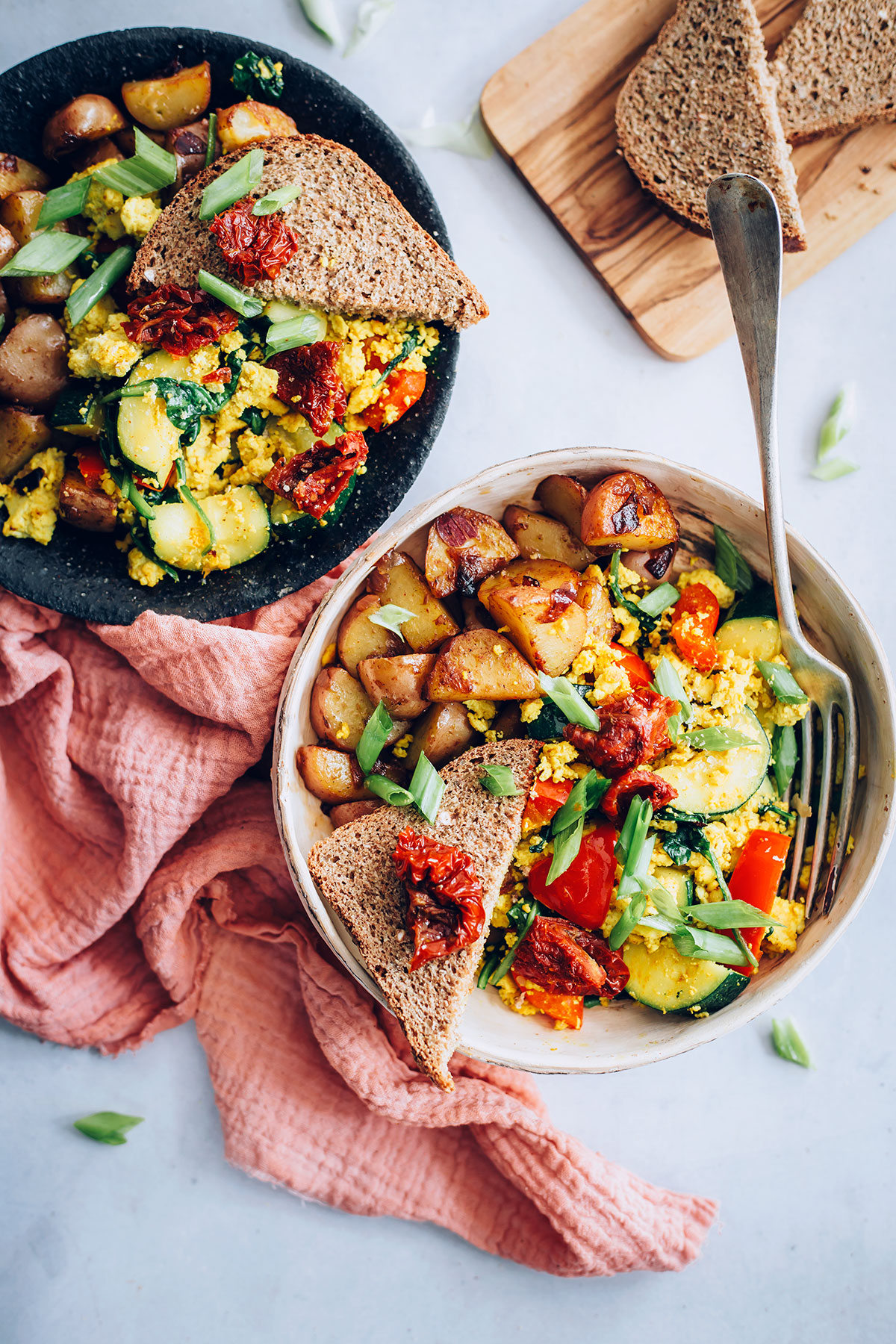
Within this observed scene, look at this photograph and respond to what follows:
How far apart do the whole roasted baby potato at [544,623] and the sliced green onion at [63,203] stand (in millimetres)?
1104

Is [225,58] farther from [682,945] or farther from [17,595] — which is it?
[682,945]

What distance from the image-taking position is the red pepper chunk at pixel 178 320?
1604mm

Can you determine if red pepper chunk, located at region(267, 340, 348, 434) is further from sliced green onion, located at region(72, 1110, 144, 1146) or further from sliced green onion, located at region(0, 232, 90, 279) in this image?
sliced green onion, located at region(72, 1110, 144, 1146)

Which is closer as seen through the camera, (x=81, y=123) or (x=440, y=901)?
(x=440, y=901)

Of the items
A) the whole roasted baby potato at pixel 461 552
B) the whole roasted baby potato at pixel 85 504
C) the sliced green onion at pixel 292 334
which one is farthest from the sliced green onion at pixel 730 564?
the whole roasted baby potato at pixel 85 504

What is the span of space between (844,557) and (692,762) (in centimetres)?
89

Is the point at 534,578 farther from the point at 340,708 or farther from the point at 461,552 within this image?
the point at 340,708

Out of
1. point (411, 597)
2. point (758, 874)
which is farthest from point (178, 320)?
point (758, 874)

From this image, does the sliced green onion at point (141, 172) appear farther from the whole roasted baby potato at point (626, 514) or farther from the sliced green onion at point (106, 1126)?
the sliced green onion at point (106, 1126)

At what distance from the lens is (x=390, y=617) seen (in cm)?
165

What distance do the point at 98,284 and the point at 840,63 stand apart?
1689mm

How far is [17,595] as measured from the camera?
1.77 m

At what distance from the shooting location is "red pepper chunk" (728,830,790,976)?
166 centimetres

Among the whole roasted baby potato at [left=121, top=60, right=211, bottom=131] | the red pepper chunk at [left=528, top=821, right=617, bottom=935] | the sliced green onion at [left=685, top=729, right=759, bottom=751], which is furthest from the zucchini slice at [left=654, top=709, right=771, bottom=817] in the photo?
the whole roasted baby potato at [left=121, top=60, right=211, bottom=131]
